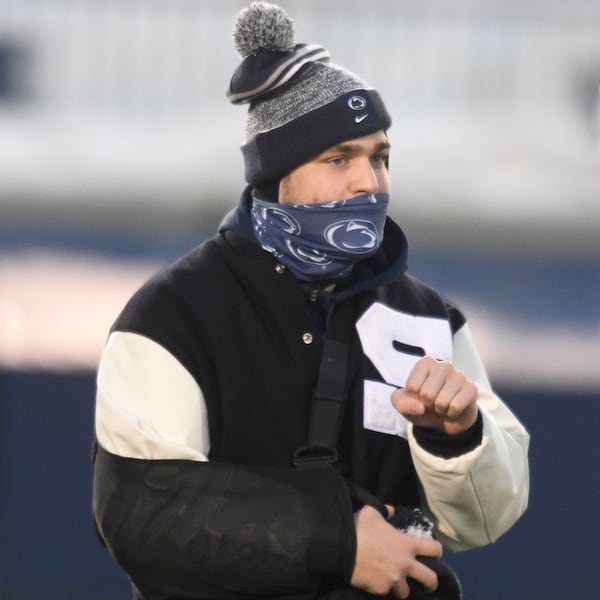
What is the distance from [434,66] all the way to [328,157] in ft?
9.38

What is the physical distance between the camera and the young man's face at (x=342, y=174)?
2.68 metres

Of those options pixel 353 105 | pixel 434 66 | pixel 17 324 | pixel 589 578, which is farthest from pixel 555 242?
pixel 353 105

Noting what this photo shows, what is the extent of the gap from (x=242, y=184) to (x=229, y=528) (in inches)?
126

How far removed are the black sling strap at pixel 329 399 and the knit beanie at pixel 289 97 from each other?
1.15 ft

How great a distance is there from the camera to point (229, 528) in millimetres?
2389

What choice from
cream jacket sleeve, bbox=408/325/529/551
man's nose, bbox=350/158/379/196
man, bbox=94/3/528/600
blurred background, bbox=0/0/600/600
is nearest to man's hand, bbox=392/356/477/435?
man, bbox=94/3/528/600

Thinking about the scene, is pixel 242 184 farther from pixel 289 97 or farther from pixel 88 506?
pixel 289 97

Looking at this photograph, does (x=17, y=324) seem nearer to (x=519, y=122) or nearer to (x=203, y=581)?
(x=519, y=122)

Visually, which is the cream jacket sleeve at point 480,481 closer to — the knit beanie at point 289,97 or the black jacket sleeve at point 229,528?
the black jacket sleeve at point 229,528

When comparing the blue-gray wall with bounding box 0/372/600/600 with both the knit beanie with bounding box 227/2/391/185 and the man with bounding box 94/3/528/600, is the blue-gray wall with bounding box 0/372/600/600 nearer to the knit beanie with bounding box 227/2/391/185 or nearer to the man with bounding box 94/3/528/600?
the man with bounding box 94/3/528/600

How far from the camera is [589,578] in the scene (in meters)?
5.40

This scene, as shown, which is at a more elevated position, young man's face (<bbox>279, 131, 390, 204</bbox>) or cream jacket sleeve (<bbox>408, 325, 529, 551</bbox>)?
young man's face (<bbox>279, 131, 390, 204</bbox>)

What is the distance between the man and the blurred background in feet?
8.65

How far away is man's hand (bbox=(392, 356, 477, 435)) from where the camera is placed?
233 cm
